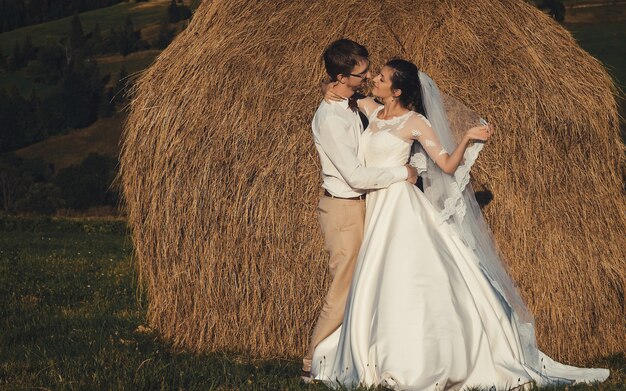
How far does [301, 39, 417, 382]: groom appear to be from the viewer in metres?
5.60

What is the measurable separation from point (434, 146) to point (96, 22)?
8449cm

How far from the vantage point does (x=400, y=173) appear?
5781 millimetres

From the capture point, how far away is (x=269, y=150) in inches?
276

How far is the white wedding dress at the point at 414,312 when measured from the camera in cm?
537

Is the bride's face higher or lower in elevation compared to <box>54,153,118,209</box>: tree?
higher

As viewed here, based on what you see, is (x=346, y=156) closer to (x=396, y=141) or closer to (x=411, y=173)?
(x=396, y=141)

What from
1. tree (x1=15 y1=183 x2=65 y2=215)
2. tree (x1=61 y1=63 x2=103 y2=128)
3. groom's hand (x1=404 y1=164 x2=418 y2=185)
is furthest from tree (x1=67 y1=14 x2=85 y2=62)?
groom's hand (x1=404 y1=164 x2=418 y2=185)

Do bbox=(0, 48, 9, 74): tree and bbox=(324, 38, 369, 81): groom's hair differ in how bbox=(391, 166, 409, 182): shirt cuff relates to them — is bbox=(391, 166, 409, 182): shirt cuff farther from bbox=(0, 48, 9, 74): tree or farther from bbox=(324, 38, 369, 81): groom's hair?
bbox=(0, 48, 9, 74): tree

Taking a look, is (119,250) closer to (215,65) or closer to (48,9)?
(215,65)

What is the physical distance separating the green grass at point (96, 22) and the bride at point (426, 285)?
79900 millimetres

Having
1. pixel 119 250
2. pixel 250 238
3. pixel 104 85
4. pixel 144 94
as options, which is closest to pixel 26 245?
pixel 119 250

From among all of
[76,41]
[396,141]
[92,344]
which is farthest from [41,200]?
[76,41]

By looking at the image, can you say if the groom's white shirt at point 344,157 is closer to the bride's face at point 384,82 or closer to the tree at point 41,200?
the bride's face at point 384,82

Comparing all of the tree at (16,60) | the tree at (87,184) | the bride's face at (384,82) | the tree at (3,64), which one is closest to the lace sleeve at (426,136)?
the bride's face at (384,82)
